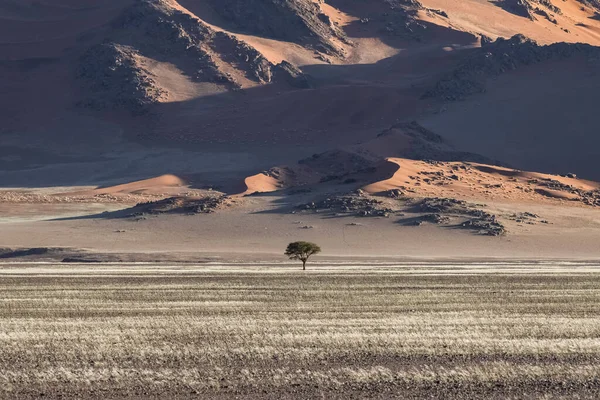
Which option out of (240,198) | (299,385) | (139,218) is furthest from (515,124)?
(299,385)

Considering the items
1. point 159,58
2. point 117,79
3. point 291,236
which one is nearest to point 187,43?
point 159,58

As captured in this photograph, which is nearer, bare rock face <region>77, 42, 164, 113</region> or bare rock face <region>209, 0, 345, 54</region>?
bare rock face <region>77, 42, 164, 113</region>

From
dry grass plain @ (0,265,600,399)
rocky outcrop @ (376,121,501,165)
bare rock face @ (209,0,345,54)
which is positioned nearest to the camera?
dry grass plain @ (0,265,600,399)

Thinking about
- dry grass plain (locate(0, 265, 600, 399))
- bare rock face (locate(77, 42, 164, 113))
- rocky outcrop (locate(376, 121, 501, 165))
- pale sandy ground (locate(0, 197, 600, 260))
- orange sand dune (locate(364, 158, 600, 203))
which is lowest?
pale sandy ground (locate(0, 197, 600, 260))

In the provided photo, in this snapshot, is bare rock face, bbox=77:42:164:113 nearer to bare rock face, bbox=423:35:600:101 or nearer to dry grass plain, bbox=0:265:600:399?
bare rock face, bbox=423:35:600:101

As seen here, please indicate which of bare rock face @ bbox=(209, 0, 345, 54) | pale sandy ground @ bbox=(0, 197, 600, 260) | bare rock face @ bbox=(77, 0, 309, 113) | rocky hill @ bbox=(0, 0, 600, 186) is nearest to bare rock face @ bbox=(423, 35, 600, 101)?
rocky hill @ bbox=(0, 0, 600, 186)

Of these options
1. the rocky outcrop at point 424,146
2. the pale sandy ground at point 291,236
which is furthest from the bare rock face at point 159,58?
the pale sandy ground at point 291,236
